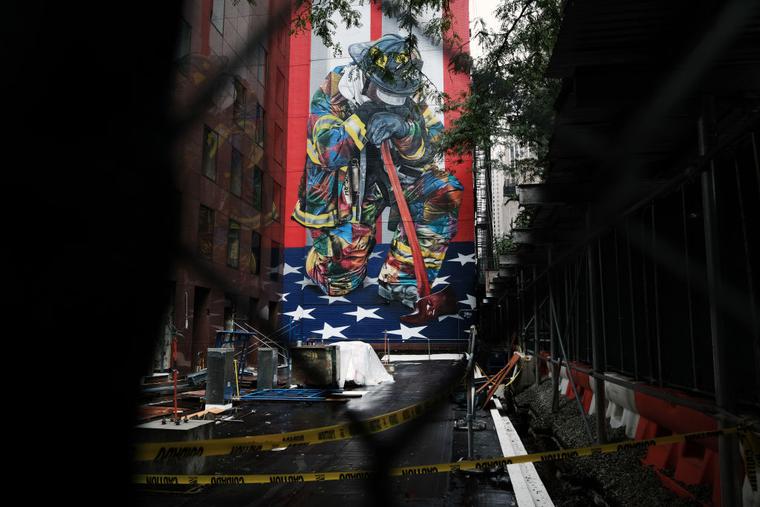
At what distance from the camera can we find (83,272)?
0.76 meters

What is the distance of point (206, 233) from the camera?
802mm

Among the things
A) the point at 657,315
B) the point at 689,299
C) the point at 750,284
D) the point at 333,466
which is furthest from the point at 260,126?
the point at 333,466

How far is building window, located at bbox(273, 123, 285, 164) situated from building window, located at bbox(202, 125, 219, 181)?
0.13 meters

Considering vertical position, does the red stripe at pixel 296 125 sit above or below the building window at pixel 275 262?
above

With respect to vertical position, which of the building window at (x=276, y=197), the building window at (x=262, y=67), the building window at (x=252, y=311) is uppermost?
the building window at (x=262, y=67)

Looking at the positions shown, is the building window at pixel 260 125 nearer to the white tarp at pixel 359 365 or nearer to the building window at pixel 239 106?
the building window at pixel 239 106

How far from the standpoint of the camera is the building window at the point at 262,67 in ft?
2.54

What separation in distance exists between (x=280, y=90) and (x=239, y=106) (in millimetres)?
145

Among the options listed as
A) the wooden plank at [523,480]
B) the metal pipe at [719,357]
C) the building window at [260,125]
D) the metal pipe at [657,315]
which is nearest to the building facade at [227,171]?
the building window at [260,125]

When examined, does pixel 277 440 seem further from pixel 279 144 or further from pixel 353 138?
pixel 279 144

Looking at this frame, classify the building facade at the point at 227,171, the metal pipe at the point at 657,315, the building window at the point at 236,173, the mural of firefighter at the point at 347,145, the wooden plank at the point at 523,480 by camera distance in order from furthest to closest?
the wooden plank at the point at 523,480, the metal pipe at the point at 657,315, the mural of firefighter at the point at 347,145, the building window at the point at 236,173, the building facade at the point at 227,171

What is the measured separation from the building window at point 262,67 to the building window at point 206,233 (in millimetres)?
207

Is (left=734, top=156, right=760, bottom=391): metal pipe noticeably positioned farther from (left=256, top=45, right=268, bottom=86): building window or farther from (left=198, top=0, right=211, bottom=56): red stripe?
(left=198, top=0, right=211, bottom=56): red stripe

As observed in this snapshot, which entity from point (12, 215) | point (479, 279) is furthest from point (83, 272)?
point (479, 279)
